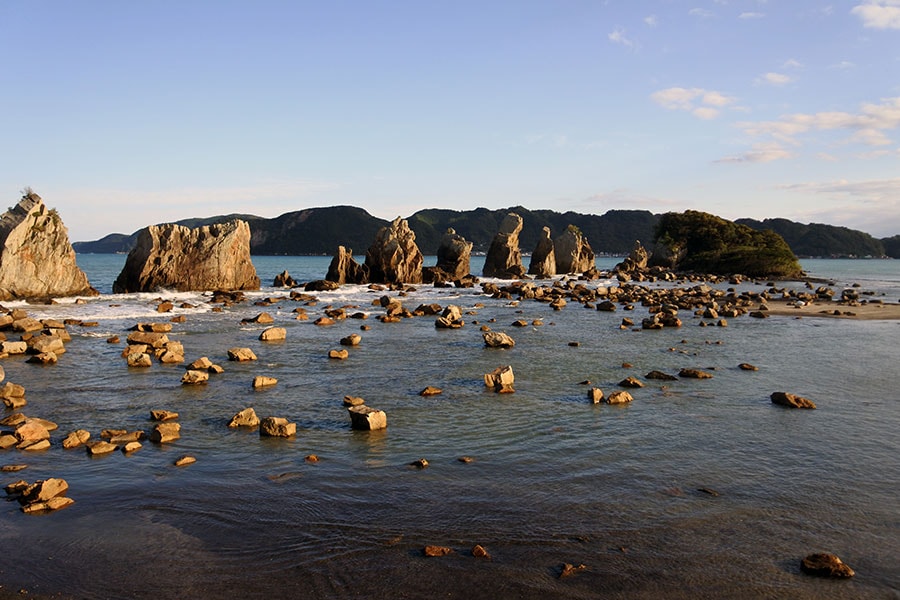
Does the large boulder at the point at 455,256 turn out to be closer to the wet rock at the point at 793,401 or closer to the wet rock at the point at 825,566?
the wet rock at the point at 793,401

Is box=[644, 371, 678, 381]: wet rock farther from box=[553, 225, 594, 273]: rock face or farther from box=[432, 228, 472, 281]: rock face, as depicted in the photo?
box=[553, 225, 594, 273]: rock face

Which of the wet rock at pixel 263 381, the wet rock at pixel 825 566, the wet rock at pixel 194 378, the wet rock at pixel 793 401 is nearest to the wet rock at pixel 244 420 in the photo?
the wet rock at pixel 263 381

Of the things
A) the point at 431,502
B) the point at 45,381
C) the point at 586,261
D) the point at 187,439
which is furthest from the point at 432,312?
the point at 586,261

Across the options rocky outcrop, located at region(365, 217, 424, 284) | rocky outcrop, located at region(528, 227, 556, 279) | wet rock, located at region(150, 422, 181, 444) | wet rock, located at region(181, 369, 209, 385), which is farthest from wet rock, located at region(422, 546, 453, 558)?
rocky outcrop, located at region(528, 227, 556, 279)

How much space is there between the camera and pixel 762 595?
27.5 feet

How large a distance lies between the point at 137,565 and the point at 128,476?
3.97 metres

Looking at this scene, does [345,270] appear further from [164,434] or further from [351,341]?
[164,434]

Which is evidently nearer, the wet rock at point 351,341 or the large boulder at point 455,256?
the wet rock at point 351,341

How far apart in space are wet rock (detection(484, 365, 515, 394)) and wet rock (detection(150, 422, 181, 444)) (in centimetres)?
981

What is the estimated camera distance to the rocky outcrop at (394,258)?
3300 inches

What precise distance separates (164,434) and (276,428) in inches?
101

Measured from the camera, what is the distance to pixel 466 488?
11906 mm

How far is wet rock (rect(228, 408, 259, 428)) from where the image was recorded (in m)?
15.9

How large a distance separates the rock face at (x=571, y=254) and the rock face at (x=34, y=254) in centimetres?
8447
